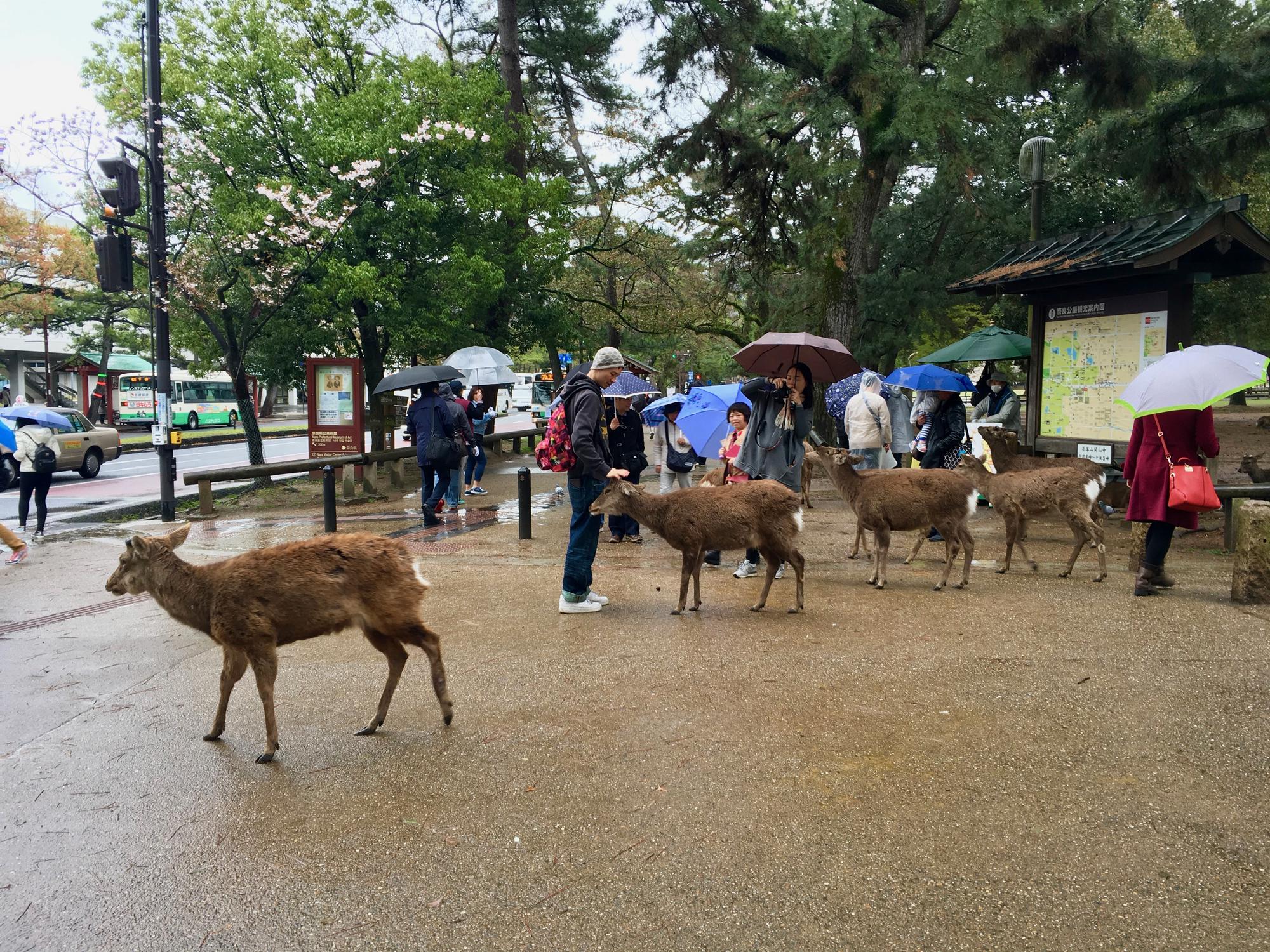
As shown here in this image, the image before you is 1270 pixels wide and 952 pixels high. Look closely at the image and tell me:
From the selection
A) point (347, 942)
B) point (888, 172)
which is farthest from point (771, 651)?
point (888, 172)

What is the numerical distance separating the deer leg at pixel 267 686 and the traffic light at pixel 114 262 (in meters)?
10.5

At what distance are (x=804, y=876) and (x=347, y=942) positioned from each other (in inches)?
64.2

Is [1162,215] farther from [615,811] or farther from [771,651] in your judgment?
[615,811]

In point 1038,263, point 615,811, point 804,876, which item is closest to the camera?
point 804,876

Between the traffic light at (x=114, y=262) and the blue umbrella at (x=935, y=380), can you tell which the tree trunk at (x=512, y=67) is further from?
the blue umbrella at (x=935, y=380)

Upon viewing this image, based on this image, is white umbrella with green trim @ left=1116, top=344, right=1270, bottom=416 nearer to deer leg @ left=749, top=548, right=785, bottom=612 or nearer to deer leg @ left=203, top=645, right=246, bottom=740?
deer leg @ left=749, top=548, right=785, bottom=612

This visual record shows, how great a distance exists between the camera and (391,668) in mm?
4887

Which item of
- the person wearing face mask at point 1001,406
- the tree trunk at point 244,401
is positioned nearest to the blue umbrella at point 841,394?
the person wearing face mask at point 1001,406

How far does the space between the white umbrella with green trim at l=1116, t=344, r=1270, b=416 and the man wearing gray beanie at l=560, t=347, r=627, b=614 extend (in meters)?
4.07

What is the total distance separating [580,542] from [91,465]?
20120 millimetres

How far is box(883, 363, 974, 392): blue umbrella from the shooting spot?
11312mm

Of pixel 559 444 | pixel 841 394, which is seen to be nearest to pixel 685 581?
pixel 559 444

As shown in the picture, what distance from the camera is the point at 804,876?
129 inches

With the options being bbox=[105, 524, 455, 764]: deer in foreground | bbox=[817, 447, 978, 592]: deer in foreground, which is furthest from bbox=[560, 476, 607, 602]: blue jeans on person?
bbox=[817, 447, 978, 592]: deer in foreground
